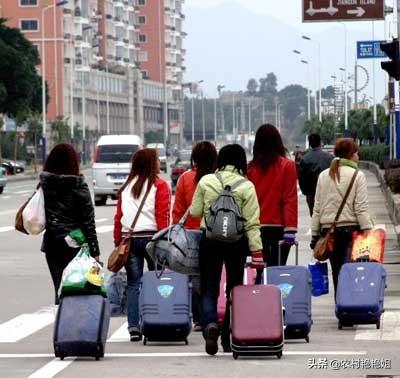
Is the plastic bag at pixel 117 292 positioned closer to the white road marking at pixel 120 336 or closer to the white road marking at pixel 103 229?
the white road marking at pixel 120 336

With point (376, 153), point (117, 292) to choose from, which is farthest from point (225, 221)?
point (376, 153)

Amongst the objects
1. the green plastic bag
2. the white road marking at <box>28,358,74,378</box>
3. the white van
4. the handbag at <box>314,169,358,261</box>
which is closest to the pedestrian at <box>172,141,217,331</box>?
the handbag at <box>314,169,358,261</box>

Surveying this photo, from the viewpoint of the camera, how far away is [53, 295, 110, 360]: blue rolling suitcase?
1298cm

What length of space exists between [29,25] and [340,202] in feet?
459

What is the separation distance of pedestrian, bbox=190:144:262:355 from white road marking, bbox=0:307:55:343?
8.04 ft

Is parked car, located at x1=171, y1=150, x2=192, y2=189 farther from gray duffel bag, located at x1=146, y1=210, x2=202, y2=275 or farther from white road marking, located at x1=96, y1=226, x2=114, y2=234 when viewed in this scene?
gray duffel bag, located at x1=146, y1=210, x2=202, y2=275

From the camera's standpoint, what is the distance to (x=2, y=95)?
100688mm

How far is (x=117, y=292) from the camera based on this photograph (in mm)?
15047

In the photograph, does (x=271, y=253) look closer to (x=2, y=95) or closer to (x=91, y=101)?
(x=2, y=95)

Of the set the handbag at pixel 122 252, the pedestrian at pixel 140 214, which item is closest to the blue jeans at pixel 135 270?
the pedestrian at pixel 140 214

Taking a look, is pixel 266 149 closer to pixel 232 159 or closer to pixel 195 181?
pixel 195 181

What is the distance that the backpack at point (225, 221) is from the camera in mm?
12742

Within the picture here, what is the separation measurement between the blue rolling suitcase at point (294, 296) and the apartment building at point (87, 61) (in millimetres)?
114808

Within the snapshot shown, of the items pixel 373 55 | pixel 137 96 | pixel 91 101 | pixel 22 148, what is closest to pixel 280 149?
pixel 373 55
